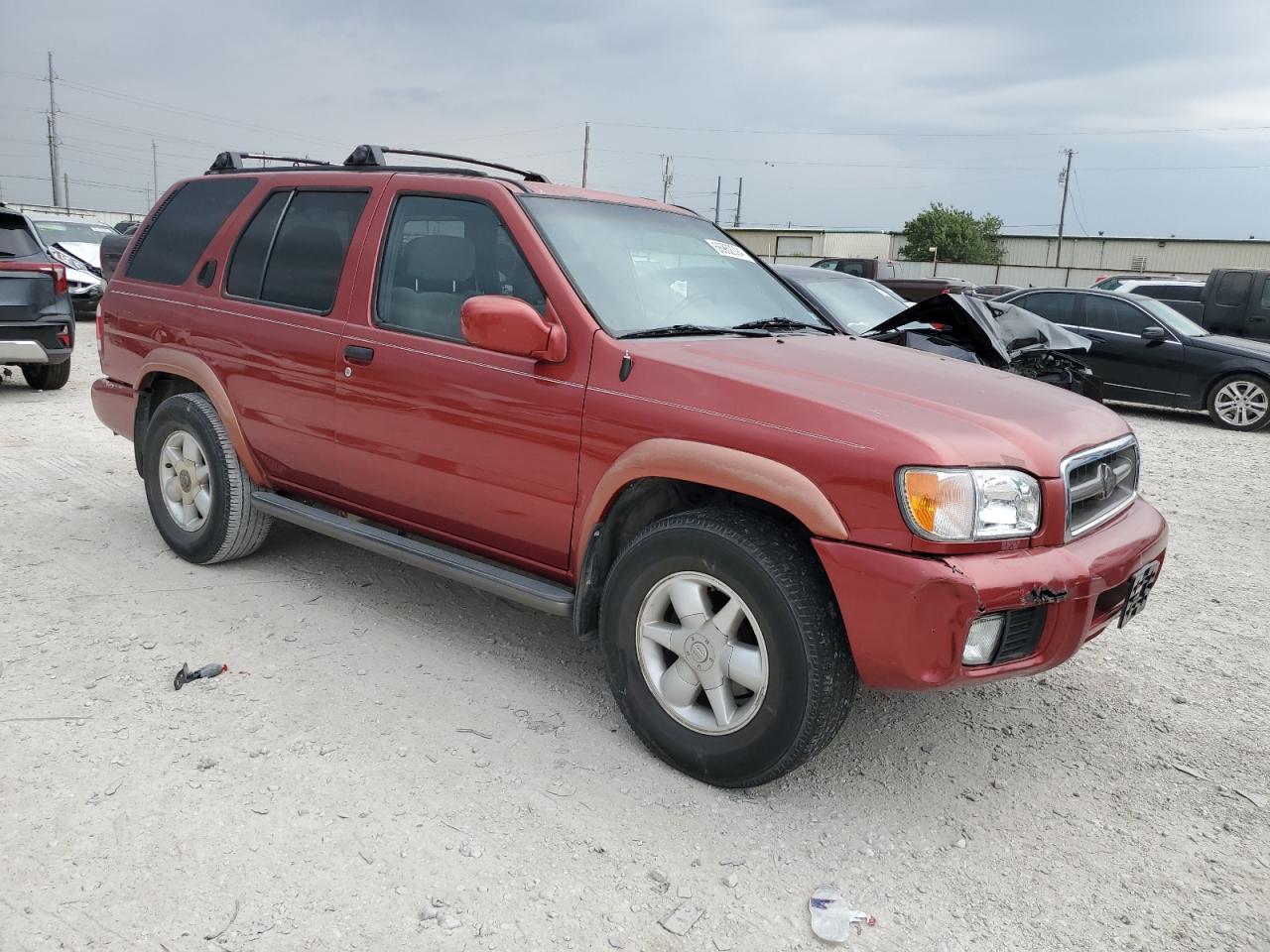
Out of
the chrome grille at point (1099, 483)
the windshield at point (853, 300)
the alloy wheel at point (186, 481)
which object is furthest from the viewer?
the windshield at point (853, 300)

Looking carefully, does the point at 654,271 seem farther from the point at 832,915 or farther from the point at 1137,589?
the point at 832,915

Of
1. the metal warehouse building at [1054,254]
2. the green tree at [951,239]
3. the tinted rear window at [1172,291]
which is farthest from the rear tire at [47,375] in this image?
the green tree at [951,239]

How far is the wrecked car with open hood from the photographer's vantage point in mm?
6469

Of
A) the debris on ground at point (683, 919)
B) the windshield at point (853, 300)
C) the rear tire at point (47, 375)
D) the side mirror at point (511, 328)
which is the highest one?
the windshield at point (853, 300)

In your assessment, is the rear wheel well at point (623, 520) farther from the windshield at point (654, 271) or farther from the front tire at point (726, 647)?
the windshield at point (654, 271)

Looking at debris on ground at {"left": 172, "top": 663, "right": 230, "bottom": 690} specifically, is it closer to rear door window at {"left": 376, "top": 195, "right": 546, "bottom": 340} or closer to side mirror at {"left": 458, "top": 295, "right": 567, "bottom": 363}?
rear door window at {"left": 376, "top": 195, "right": 546, "bottom": 340}

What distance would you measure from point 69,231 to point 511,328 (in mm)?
17316

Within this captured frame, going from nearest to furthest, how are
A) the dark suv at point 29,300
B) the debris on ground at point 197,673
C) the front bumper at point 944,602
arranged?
the front bumper at point 944,602 → the debris on ground at point 197,673 → the dark suv at point 29,300

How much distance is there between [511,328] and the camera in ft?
10.3

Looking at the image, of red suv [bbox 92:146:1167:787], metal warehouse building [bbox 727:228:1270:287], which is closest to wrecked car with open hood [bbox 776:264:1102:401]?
red suv [bbox 92:146:1167:787]

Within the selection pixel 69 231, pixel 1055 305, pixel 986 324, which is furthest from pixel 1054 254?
pixel 986 324

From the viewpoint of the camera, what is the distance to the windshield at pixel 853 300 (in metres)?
8.22

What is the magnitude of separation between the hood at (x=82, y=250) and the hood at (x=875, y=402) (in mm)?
15735

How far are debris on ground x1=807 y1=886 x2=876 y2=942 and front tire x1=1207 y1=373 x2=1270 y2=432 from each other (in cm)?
1051
